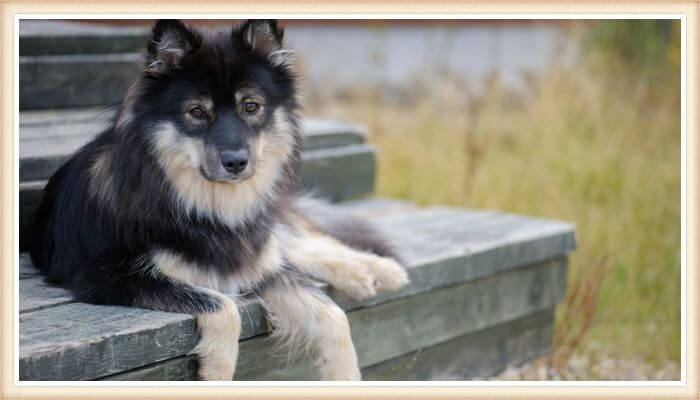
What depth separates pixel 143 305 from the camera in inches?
104

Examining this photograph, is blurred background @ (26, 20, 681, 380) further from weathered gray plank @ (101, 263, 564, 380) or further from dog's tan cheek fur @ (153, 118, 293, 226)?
dog's tan cheek fur @ (153, 118, 293, 226)

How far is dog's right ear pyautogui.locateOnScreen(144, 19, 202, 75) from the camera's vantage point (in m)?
2.62

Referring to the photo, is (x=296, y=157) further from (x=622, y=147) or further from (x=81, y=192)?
(x=622, y=147)

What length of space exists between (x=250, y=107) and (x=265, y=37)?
26cm

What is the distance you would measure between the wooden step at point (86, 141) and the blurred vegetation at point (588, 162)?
4.07ft

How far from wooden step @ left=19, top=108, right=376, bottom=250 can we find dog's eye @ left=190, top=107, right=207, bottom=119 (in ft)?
1.66

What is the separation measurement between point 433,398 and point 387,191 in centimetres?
357

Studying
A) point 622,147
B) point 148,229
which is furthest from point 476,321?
Result: point 622,147

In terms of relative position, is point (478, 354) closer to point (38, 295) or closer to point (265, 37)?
point (265, 37)

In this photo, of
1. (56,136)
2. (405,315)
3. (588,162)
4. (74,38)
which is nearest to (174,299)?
(405,315)

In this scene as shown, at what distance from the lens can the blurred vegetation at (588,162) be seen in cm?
478

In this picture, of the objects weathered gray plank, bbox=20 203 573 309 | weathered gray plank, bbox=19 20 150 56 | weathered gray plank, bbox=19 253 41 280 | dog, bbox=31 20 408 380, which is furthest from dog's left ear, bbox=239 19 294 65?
weathered gray plank, bbox=19 20 150 56

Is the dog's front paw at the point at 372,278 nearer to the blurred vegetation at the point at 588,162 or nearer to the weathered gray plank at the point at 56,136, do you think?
the weathered gray plank at the point at 56,136

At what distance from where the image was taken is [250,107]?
108 inches
